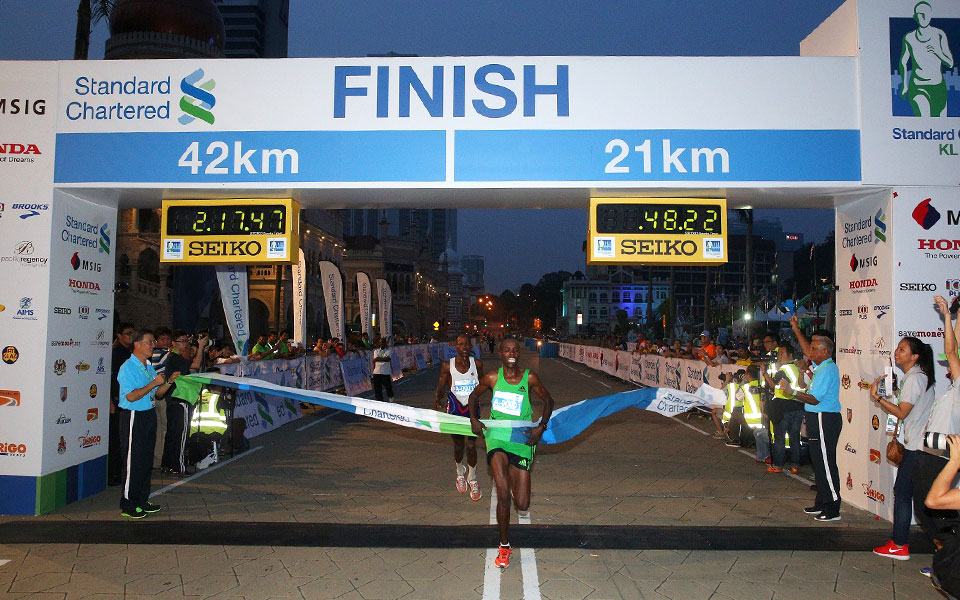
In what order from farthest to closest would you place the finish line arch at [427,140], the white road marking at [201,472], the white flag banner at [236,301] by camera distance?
the white flag banner at [236,301]
the white road marking at [201,472]
the finish line arch at [427,140]

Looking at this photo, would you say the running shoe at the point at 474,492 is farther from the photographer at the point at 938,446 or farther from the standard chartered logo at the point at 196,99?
the standard chartered logo at the point at 196,99

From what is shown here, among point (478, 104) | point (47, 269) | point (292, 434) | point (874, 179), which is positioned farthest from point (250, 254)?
point (874, 179)

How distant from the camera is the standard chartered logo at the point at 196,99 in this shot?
313 inches

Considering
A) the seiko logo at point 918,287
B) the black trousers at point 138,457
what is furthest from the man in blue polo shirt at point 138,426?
the seiko logo at point 918,287

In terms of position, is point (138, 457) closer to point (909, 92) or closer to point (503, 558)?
point (503, 558)

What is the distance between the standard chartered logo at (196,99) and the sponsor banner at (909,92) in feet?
25.0

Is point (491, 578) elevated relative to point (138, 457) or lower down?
Answer: lower down

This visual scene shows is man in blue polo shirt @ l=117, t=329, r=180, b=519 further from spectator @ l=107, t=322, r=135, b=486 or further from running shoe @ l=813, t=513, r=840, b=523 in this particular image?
running shoe @ l=813, t=513, r=840, b=523

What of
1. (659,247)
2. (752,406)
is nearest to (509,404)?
(659,247)

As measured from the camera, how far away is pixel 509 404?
6180 mm

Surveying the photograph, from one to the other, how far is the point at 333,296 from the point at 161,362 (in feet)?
41.5

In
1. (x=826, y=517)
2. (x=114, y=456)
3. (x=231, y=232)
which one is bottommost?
(x=826, y=517)

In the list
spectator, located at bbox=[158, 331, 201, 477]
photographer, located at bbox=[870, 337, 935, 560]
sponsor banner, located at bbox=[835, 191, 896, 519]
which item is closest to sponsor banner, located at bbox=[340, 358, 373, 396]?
spectator, located at bbox=[158, 331, 201, 477]

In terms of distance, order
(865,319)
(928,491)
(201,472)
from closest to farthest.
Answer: (928,491) < (865,319) < (201,472)
